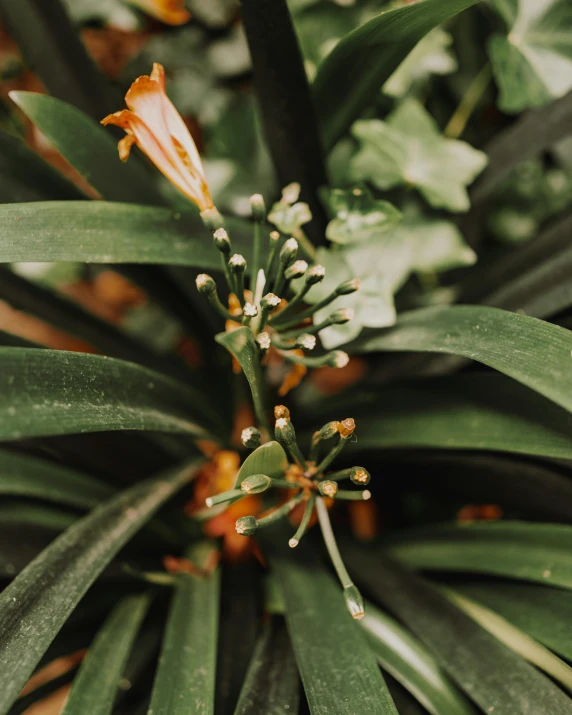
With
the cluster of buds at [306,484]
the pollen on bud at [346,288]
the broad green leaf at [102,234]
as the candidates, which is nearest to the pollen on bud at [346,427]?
the cluster of buds at [306,484]

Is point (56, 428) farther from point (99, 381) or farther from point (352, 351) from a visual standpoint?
point (352, 351)

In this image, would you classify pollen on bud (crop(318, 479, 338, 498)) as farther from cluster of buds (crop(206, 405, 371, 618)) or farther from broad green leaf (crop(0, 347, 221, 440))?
broad green leaf (crop(0, 347, 221, 440))

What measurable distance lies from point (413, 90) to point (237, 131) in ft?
0.86

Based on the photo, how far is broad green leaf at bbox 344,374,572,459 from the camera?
1.67ft

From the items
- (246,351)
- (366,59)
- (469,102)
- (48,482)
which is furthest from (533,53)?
(48,482)

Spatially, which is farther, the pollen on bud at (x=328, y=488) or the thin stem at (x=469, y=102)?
the thin stem at (x=469, y=102)

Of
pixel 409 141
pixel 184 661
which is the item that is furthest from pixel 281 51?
pixel 184 661

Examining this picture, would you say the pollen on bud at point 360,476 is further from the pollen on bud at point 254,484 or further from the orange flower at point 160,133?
the orange flower at point 160,133

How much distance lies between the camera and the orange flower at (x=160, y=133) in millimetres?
472

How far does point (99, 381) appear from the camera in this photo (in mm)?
468

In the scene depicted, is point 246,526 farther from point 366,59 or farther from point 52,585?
point 366,59

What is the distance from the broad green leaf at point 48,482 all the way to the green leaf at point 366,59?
0.49 metres

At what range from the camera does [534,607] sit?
1.88 feet

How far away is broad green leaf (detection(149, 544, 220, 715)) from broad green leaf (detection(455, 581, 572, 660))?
29cm
